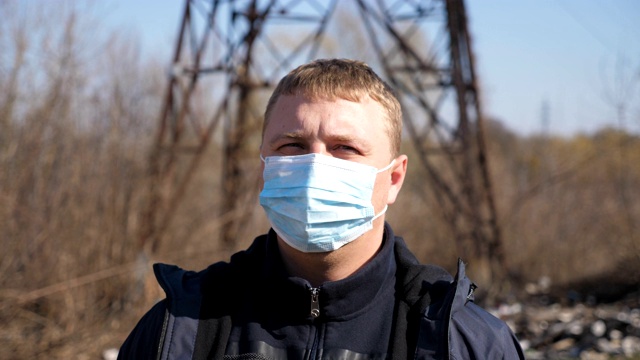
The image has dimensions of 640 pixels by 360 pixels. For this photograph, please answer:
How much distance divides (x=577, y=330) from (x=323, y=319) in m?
8.52

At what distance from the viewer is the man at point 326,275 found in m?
2.26

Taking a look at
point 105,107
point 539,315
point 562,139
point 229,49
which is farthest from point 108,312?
point 562,139

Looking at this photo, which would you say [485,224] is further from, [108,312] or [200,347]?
[200,347]

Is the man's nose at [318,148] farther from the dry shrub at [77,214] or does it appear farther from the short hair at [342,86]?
the dry shrub at [77,214]

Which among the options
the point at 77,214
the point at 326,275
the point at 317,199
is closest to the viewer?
the point at 326,275

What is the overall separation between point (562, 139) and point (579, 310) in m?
23.6

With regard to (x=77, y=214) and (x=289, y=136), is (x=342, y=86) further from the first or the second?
(x=77, y=214)

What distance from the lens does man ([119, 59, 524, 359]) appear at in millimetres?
2256

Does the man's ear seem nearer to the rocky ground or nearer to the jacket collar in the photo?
the jacket collar

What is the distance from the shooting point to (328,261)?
244cm

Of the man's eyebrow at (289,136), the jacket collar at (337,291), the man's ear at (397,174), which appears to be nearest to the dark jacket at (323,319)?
the jacket collar at (337,291)

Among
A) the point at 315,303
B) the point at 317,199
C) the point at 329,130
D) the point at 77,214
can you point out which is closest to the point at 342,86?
the point at 329,130

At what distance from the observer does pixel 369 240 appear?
254 centimetres

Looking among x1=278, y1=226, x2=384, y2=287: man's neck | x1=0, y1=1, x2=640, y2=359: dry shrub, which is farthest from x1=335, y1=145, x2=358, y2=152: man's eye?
x1=0, y1=1, x2=640, y2=359: dry shrub
